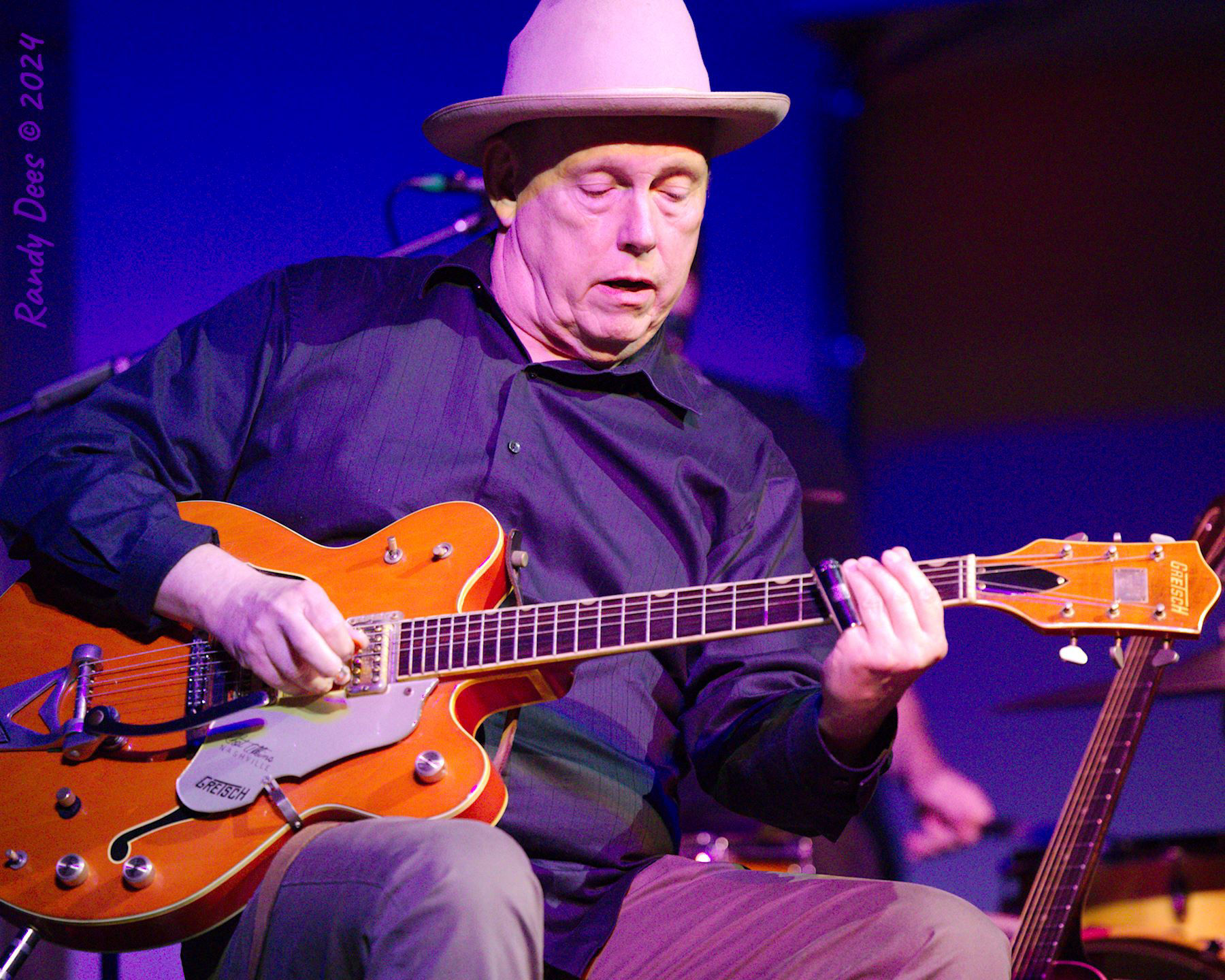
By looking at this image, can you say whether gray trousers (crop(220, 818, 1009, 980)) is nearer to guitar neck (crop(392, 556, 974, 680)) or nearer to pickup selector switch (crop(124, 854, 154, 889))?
pickup selector switch (crop(124, 854, 154, 889))

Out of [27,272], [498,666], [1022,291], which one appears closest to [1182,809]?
[1022,291]

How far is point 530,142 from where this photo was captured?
233 cm

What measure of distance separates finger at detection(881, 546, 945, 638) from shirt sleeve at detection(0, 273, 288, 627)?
108cm

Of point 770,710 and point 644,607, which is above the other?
point 644,607

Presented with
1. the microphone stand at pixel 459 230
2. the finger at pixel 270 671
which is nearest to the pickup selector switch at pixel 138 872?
the finger at pixel 270 671

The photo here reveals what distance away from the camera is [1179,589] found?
1680 mm

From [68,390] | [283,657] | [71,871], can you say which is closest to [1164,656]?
[283,657]

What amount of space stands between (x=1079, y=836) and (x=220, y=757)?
1.62 meters

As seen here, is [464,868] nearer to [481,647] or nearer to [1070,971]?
[481,647]

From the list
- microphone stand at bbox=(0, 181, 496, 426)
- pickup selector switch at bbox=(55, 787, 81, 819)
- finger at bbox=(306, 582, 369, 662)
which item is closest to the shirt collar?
microphone stand at bbox=(0, 181, 496, 426)

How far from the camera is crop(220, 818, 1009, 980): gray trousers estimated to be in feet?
4.58

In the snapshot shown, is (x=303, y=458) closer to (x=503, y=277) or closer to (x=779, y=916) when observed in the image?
(x=503, y=277)

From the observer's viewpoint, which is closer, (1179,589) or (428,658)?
(1179,589)

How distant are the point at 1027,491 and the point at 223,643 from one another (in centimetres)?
320
